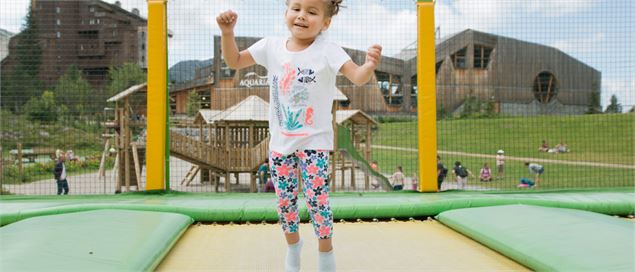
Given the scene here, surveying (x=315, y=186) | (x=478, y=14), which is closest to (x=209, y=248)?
(x=315, y=186)

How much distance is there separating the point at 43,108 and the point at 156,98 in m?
2.67

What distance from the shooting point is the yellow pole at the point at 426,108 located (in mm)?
3908

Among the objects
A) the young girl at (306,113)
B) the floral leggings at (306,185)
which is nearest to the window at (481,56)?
the young girl at (306,113)

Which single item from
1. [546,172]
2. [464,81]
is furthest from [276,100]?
[546,172]

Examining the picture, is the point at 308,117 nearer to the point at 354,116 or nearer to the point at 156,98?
the point at 156,98

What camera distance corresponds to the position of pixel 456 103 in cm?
533

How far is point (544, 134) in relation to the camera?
329 inches

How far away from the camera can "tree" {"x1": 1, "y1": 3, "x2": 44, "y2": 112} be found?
5309 millimetres

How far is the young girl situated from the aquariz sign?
266cm

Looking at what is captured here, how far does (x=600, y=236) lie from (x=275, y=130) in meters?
1.42

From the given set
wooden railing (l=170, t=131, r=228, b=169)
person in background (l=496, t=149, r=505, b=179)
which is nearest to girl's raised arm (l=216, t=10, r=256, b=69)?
wooden railing (l=170, t=131, r=228, b=169)

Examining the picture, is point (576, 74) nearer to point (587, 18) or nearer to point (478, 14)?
point (587, 18)

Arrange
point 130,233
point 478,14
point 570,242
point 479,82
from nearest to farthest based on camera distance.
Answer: point 570,242, point 130,233, point 478,14, point 479,82

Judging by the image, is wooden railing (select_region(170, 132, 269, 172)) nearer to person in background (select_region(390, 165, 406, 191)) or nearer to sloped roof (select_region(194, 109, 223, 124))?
sloped roof (select_region(194, 109, 223, 124))
